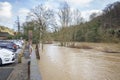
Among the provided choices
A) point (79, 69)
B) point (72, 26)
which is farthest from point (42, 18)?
point (79, 69)

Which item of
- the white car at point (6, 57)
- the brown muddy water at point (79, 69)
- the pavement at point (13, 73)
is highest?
the white car at point (6, 57)

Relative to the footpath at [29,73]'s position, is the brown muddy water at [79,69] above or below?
below

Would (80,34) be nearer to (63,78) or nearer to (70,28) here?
(70,28)

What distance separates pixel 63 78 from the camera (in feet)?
33.8

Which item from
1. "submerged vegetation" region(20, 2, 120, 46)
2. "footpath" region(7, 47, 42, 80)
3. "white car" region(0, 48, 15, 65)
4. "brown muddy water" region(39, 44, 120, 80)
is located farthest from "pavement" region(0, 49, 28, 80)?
"submerged vegetation" region(20, 2, 120, 46)

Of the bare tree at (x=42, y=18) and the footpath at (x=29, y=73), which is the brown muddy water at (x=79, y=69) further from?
the bare tree at (x=42, y=18)

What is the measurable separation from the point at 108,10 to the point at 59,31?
90.3 feet

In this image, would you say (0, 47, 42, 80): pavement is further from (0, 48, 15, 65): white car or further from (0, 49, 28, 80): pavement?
(0, 48, 15, 65): white car

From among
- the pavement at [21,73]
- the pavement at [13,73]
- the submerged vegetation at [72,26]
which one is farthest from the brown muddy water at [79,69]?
the submerged vegetation at [72,26]

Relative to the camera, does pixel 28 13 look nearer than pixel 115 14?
Yes

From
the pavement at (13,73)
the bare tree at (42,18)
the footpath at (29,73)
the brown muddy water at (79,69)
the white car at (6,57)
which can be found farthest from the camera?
the bare tree at (42,18)

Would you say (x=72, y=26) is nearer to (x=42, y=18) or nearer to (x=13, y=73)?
(x=42, y=18)

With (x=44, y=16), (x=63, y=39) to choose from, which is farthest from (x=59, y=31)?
(x=44, y=16)

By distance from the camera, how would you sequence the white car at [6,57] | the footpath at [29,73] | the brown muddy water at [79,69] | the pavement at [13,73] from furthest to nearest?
the brown muddy water at [79,69]
the white car at [6,57]
the pavement at [13,73]
the footpath at [29,73]
